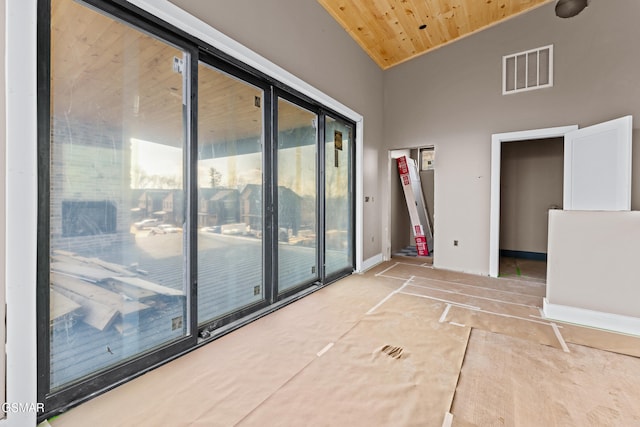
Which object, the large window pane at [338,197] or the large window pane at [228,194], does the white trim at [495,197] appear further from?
the large window pane at [228,194]

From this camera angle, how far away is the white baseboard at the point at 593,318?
2531 millimetres

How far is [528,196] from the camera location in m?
5.57

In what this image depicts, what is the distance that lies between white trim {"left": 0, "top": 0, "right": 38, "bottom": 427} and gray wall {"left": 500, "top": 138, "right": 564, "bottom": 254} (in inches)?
258

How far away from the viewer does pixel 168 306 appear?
6.88ft

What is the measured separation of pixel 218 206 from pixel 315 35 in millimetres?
2430

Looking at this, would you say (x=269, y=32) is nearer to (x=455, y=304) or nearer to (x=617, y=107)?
(x=455, y=304)

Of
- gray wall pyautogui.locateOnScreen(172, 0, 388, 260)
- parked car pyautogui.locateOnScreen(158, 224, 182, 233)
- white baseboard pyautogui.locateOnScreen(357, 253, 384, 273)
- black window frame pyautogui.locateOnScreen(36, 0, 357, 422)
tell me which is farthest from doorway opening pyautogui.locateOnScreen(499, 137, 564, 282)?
parked car pyautogui.locateOnScreen(158, 224, 182, 233)

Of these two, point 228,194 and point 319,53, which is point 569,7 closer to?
point 319,53

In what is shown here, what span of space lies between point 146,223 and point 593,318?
392cm

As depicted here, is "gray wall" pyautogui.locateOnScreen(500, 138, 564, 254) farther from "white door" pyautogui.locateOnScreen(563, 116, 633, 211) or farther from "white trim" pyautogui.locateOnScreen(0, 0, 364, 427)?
"white trim" pyautogui.locateOnScreen(0, 0, 364, 427)

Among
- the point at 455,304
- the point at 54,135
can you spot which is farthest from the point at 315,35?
the point at 455,304

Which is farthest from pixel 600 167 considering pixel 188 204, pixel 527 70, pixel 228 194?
pixel 188 204

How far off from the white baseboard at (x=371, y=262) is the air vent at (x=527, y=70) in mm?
3216

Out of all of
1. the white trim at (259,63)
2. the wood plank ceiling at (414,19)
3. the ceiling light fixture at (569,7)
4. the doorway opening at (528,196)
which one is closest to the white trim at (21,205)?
the white trim at (259,63)
